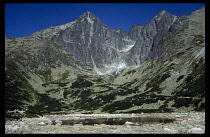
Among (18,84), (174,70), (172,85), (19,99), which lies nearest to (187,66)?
(174,70)

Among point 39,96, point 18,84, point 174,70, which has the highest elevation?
point 174,70

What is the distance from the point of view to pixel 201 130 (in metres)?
33.4

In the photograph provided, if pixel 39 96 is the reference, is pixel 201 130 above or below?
above

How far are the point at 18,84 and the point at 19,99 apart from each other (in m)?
46.4

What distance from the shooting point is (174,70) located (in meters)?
163

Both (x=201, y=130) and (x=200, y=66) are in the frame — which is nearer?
(x=201, y=130)

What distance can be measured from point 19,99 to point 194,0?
155923mm

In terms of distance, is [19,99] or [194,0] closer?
[194,0]
